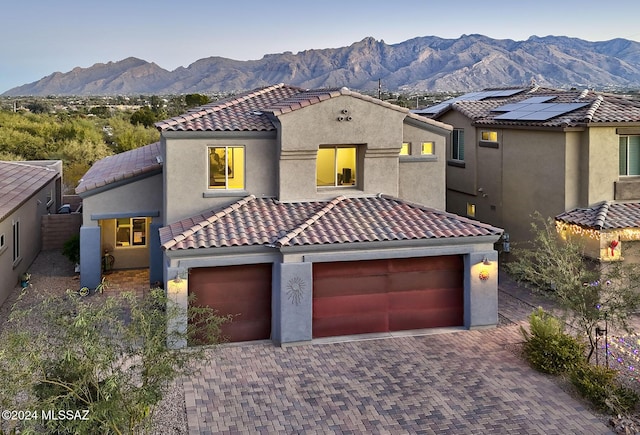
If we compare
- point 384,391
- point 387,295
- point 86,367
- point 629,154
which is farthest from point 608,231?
point 86,367

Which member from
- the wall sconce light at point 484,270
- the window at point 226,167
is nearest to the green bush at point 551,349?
the wall sconce light at point 484,270

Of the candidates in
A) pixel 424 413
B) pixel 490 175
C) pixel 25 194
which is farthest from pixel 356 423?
pixel 25 194

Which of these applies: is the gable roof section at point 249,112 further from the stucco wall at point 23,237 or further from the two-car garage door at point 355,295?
the stucco wall at point 23,237

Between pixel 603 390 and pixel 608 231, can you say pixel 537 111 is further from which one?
pixel 603 390

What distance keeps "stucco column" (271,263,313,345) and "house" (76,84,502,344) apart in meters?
0.03

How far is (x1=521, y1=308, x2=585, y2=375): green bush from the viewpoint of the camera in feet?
52.2

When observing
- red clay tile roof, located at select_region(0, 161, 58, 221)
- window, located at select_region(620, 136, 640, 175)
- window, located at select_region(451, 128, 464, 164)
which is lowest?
red clay tile roof, located at select_region(0, 161, 58, 221)

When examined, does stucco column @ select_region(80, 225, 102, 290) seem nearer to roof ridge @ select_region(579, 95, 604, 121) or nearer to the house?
the house

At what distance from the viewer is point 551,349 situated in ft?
52.7

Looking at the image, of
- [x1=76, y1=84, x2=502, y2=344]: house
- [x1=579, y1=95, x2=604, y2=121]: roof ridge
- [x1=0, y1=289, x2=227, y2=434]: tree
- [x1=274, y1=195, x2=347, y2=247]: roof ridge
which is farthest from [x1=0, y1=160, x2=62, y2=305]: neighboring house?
[x1=579, y1=95, x2=604, y2=121]: roof ridge

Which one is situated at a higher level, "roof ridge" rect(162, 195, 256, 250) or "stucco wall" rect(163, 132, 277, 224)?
"stucco wall" rect(163, 132, 277, 224)

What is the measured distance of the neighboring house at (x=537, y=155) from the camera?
2247 cm

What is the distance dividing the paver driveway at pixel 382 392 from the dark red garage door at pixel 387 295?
0.88 meters

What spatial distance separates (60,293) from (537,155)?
20.5 m
